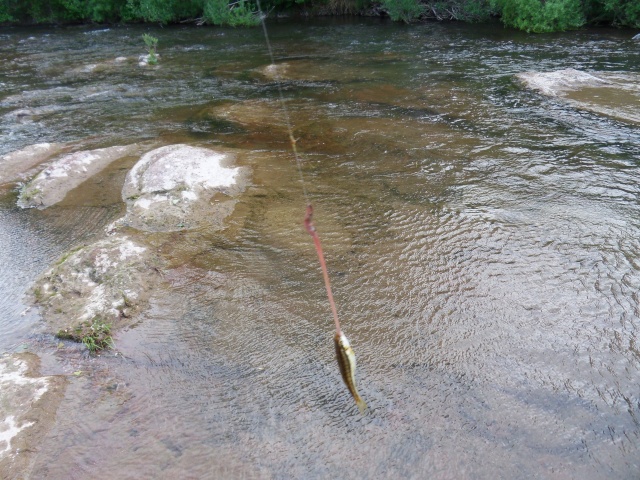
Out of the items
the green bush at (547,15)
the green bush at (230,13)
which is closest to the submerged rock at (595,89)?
the green bush at (547,15)

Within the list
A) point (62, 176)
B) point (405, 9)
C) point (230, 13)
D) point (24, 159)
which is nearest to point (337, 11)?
point (405, 9)

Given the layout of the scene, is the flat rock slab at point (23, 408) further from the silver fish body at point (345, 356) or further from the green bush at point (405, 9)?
the green bush at point (405, 9)

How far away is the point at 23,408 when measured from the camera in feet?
11.5

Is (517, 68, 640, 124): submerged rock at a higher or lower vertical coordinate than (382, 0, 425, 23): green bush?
lower

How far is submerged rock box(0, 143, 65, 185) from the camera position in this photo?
757cm

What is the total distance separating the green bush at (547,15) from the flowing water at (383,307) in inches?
300

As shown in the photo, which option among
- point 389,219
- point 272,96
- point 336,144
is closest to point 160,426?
point 389,219

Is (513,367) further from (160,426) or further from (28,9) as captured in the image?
(28,9)

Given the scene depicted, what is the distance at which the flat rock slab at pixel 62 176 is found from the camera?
672 centimetres

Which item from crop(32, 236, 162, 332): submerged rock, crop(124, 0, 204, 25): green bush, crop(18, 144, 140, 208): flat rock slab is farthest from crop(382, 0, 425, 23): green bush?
crop(32, 236, 162, 332): submerged rock

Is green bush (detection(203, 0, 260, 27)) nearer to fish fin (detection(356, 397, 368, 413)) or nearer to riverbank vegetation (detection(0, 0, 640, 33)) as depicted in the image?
riverbank vegetation (detection(0, 0, 640, 33))

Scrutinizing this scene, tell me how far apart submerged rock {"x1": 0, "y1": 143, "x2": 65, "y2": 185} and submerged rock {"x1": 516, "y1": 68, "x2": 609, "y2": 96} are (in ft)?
30.1

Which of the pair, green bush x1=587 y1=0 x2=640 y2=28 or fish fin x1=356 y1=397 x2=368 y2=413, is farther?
green bush x1=587 y1=0 x2=640 y2=28

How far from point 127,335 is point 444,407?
2.78 metres
